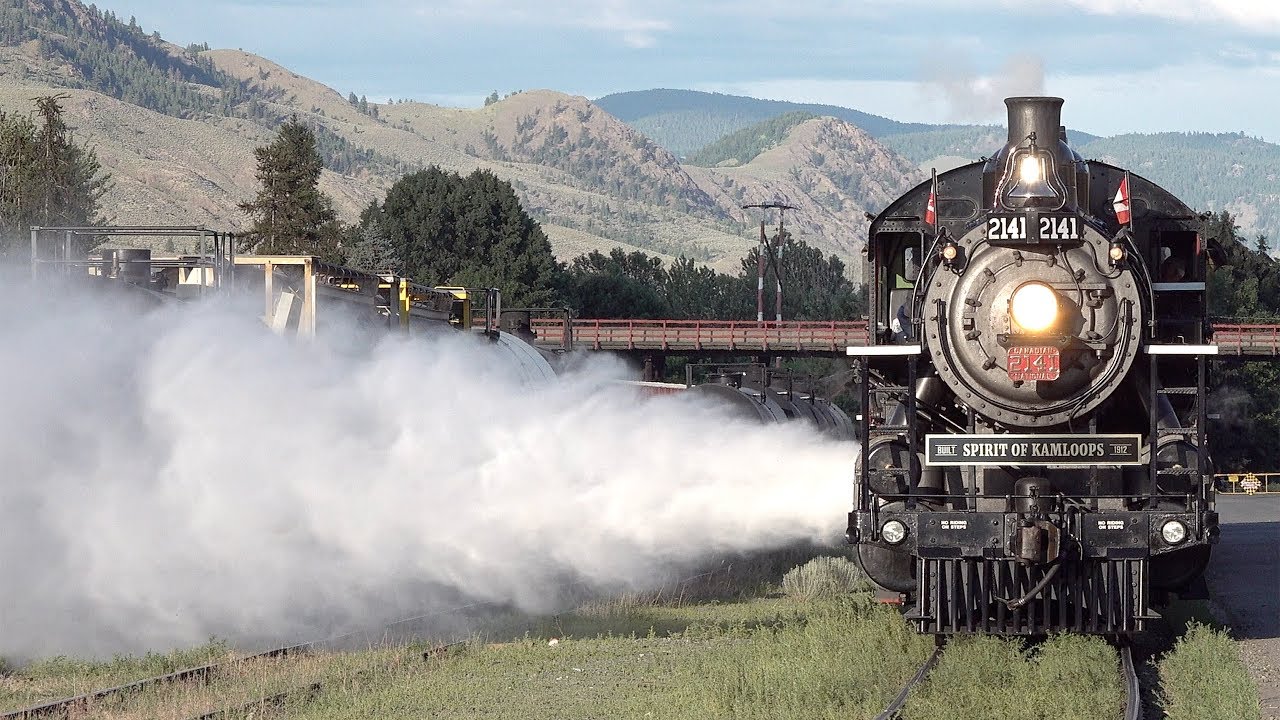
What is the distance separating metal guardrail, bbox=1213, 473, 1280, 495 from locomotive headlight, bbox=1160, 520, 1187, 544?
48.0 meters

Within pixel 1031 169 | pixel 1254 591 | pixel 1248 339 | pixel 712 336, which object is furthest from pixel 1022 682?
pixel 712 336

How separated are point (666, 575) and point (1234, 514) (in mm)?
25337

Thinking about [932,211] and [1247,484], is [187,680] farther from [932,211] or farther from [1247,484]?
[1247,484]

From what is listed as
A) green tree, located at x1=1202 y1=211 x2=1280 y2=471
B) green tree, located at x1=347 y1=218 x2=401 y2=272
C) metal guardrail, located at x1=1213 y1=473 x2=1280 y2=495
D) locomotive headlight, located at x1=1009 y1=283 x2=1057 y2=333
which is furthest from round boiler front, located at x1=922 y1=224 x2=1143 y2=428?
green tree, located at x1=347 y1=218 x2=401 y2=272

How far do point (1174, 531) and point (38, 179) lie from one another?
133 feet

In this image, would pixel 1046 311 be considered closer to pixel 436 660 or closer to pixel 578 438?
pixel 436 660

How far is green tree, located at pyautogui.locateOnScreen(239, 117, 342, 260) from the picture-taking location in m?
73.8

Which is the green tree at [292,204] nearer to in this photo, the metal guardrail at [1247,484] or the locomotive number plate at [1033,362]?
the metal guardrail at [1247,484]

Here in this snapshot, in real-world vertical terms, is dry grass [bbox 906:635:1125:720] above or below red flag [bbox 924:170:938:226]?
below

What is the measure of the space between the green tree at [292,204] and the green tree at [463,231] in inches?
588

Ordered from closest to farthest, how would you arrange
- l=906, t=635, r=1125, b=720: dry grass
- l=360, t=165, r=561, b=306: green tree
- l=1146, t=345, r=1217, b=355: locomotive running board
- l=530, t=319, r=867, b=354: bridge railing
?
1. l=906, t=635, r=1125, b=720: dry grass
2. l=1146, t=345, r=1217, b=355: locomotive running board
3. l=530, t=319, r=867, b=354: bridge railing
4. l=360, t=165, r=561, b=306: green tree

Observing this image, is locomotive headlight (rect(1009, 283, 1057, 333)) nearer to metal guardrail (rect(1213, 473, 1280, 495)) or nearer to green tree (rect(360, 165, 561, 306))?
metal guardrail (rect(1213, 473, 1280, 495))

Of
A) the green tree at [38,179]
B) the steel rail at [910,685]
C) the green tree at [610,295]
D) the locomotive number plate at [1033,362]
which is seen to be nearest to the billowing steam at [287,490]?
the steel rail at [910,685]

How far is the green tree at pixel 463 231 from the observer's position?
92.6m
